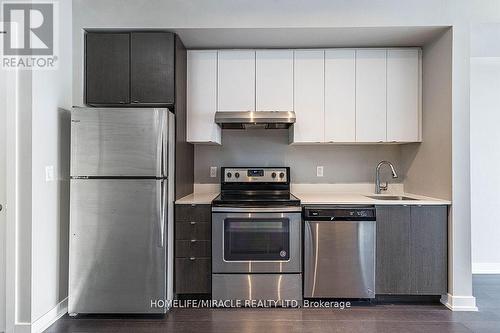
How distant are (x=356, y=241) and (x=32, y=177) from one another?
2.46 meters

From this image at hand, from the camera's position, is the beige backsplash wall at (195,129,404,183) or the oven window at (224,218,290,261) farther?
the beige backsplash wall at (195,129,404,183)

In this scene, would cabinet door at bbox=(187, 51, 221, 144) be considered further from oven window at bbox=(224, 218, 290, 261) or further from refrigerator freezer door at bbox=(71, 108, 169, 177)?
oven window at bbox=(224, 218, 290, 261)

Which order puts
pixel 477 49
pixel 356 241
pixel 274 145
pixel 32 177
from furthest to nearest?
pixel 274 145 → pixel 477 49 → pixel 356 241 → pixel 32 177

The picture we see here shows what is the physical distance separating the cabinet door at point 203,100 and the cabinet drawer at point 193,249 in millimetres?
957

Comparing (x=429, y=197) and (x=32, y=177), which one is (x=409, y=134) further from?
(x=32, y=177)

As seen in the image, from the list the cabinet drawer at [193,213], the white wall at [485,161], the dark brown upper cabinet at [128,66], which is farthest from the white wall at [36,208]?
the white wall at [485,161]

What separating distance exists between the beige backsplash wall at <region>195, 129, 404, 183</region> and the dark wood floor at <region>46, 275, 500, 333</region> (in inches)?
51.5

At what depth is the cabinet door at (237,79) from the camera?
2.99 m

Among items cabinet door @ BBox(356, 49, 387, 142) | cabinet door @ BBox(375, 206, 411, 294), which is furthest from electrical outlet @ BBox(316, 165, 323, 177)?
cabinet door @ BBox(375, 206, 411, 294)

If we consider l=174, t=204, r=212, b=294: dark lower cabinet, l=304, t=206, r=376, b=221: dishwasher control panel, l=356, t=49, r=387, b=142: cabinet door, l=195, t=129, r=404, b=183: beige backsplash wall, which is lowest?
l=174, t=204, r=212, b=294: dark lower cabinet

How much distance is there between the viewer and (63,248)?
2.50m

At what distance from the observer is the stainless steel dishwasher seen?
8.50 feet

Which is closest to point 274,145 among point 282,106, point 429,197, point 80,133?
point 282,106

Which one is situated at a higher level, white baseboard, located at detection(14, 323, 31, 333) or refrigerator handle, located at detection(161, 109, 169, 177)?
refrigerator handle, located at detection(161, 109, 169, 177)
